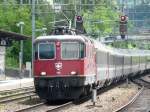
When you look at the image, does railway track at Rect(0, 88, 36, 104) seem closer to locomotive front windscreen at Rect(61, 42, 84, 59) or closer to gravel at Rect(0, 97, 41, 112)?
gravel at Rect(0, 97, 41, 112)

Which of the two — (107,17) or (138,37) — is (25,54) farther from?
(138,37)

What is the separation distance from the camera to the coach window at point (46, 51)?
26891 mm

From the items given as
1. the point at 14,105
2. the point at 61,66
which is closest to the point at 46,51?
the point at 61,66

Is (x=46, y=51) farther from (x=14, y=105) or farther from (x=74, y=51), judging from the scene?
(x=14, y=105)

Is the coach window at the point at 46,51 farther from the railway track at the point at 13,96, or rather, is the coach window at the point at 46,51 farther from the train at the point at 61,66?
the railway track at the point at 13,96

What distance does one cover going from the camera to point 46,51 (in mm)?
26969

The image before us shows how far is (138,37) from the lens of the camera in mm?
102562

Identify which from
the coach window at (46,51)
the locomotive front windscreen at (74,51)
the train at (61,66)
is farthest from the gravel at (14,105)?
the locomotive front windscreen at (74,51)

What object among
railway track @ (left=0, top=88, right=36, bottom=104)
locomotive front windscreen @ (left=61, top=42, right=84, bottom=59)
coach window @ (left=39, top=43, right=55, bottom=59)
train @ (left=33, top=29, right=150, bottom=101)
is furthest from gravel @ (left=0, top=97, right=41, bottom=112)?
locomotive front windscreen @ (left=61, top=42, right=84, bottom=59)

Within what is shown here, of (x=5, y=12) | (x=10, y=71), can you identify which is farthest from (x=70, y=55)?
(x=5, y=12)

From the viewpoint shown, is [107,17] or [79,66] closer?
[79,66]

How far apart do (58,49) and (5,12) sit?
54190 mm

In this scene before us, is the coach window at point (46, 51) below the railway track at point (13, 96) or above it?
above

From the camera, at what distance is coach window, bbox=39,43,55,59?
88.2 feet
